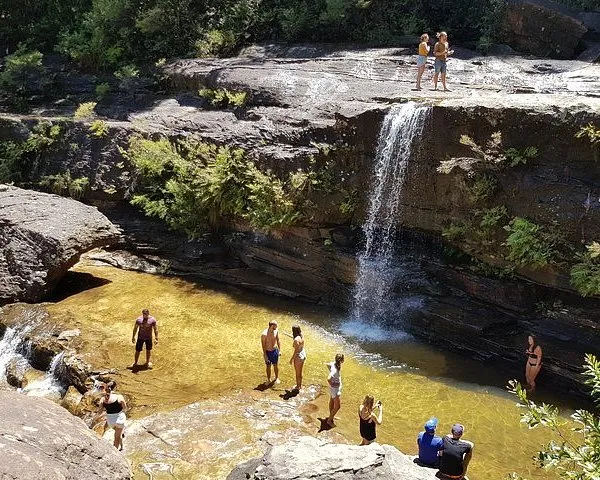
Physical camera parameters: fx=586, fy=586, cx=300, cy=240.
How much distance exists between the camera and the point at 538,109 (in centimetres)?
1212

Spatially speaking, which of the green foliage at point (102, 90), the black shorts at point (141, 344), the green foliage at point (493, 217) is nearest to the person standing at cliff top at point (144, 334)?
the black shorts at point (141, 344)

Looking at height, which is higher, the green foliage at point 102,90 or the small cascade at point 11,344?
the green foliage at point 102,90

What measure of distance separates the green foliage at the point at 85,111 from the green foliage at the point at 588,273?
15.9m

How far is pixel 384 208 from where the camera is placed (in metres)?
14.5

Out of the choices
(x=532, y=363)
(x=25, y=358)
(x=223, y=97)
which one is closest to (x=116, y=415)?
(x=25, y=358)

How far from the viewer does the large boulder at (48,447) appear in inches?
179

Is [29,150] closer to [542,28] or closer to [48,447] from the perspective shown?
[48,447]

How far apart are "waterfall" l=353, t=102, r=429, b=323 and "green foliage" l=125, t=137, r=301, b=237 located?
6.57 feet

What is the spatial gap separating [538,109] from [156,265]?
424 inches

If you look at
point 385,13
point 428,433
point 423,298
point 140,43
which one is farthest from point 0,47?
point 428,433

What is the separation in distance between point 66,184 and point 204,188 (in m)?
5.04

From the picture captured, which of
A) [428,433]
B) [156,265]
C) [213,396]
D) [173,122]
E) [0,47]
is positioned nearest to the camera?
[428,433]

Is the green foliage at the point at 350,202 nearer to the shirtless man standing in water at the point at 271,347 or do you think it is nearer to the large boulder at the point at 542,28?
the shirtless man standing in water at the point at 271,347

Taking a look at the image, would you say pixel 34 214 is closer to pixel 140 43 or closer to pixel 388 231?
pixel 388 231
